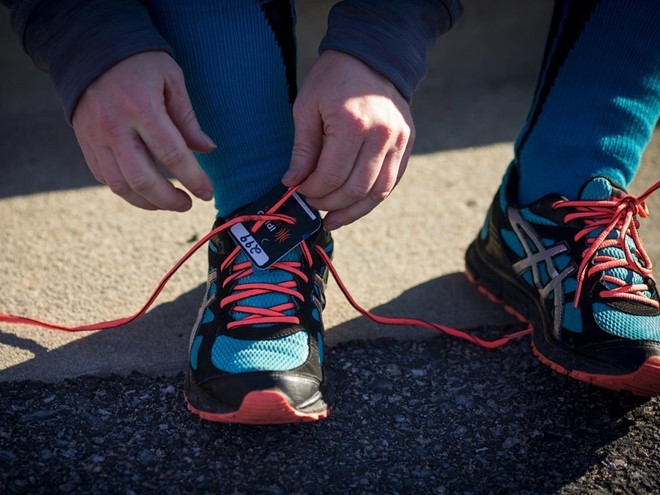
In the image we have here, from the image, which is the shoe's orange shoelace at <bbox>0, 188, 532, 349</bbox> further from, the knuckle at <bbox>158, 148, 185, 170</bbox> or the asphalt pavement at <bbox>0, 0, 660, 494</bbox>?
the knuckle at <bbox>158, 148, 185, 170</bbox>

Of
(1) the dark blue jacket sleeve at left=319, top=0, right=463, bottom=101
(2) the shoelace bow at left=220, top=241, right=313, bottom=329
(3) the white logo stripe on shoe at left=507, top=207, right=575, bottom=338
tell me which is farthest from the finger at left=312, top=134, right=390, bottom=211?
(3) the white logo stripe on shoe at left=507, top=207, right=575, bottom=338

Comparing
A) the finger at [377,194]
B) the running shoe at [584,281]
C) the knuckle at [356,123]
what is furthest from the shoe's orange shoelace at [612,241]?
the knuckle at [356,123]

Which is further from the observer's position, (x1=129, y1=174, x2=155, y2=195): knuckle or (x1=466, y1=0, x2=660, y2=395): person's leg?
(x1=466, y1=0, x2=660, y2=395): person's leg

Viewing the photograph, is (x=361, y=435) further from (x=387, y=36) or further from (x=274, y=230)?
(x=387, y=36)

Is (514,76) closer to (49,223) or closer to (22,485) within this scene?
(49,223)

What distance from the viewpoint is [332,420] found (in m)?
1.17

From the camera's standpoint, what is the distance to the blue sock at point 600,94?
1333 mm

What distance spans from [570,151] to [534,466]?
0.63m

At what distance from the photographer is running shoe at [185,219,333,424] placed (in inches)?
41.5

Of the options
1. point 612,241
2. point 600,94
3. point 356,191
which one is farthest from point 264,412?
point 600,94

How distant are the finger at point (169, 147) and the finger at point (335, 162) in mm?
187

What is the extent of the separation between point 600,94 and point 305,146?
2.24 ft

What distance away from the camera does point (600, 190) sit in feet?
4.26

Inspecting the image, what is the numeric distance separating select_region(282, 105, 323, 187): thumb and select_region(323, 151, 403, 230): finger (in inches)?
3.6
